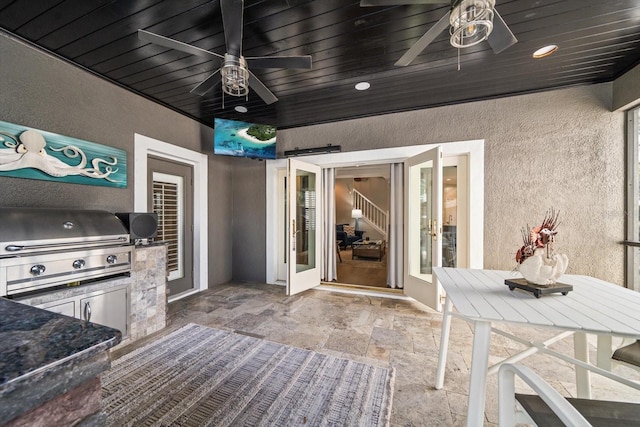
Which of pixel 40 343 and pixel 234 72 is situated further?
pixel 234 72

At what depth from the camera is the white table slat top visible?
1041 millimetres

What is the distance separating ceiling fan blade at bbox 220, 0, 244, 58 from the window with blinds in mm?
2381

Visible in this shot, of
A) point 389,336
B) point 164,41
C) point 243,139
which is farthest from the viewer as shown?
point 243,139

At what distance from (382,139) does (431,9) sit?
194cm

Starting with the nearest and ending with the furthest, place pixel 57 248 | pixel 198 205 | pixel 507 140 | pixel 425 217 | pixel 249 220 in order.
→ 1. pixel 57 248
2. pixel 507 140
3. pixel 425 217
4. pixel 198 205
5. pixel 249 220

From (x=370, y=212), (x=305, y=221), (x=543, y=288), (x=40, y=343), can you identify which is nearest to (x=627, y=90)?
(x=543, y=288)

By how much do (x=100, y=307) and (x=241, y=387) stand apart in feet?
4.72

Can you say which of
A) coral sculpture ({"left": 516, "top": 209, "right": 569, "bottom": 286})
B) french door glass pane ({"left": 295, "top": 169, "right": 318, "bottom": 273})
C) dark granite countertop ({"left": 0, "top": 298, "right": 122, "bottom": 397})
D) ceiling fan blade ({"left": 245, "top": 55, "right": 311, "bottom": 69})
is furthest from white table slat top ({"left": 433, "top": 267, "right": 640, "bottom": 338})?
french door glass pane ({"left": 295, "top": 169, "right": 318, "bottom": 273})

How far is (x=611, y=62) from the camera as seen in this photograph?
8.03ft

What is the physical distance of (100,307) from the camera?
2125 mm

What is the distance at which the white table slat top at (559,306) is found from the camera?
1.04 m

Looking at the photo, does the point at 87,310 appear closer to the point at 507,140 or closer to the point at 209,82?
the point at 209,82

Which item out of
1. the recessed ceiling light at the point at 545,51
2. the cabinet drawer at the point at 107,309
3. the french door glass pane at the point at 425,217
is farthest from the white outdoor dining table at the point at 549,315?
the cabinet drawer at the point at 107,309

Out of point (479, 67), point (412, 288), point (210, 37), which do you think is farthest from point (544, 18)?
point (412, 288)
